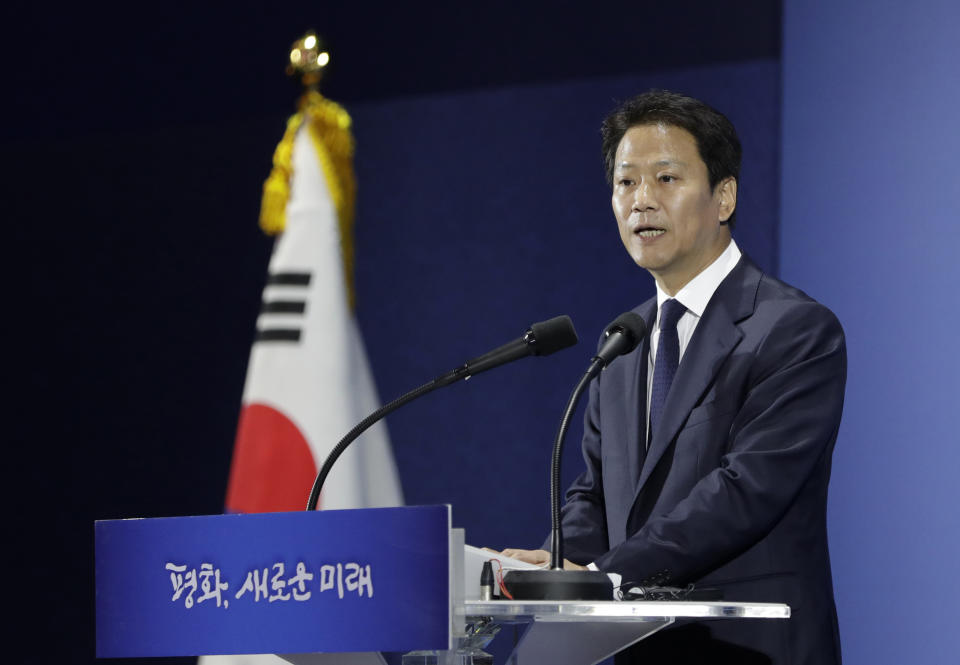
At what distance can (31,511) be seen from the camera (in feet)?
12.6

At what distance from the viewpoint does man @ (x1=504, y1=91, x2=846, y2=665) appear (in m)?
1.79

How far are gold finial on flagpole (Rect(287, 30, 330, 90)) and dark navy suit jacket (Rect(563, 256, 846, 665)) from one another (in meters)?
1.32

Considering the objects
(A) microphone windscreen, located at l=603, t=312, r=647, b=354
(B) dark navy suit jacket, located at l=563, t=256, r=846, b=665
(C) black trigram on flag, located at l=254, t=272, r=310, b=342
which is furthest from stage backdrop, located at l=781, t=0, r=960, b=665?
(A) microphone windscreen, located at l=603, t=312, r=647, b=354

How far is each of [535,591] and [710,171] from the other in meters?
1.01

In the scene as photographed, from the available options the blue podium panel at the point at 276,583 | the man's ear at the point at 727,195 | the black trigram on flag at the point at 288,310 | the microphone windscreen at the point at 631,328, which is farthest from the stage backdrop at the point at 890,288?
the blue podium panel at the point at 276,583

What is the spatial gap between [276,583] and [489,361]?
1.30ft

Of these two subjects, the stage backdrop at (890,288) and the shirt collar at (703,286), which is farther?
the stage backdrop at (890,288)

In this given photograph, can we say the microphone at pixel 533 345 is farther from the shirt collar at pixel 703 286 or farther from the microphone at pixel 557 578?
the shirt collar at pixel 703 286

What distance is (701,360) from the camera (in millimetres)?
1963

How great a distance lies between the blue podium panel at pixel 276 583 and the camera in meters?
1.21

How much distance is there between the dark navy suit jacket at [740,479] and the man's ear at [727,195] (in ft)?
0.60

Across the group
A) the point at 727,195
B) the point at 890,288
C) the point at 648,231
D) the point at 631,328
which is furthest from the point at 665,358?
the point at 890,288

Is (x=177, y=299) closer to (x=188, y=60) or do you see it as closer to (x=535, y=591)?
(x=188, y=60)

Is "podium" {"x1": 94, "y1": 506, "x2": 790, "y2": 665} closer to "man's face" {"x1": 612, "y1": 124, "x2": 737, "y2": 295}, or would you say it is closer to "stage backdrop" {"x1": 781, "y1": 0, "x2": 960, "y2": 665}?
"man's face" {"x1": 612, "y1": 124, "x2": 737, "y2": 295}
